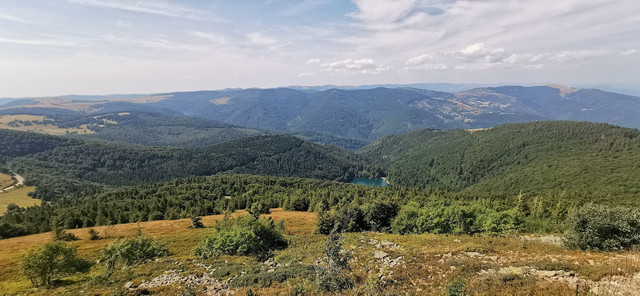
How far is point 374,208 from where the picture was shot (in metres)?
82.3

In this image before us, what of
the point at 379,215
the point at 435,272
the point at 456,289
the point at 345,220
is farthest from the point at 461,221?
the point at 456,289

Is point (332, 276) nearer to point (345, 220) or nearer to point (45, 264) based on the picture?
point (45, 264)

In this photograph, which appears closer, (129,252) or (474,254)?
(474,254)

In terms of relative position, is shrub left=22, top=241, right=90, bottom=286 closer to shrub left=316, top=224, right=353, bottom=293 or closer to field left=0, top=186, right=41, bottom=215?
shrub left=316, top=224, right=353, bottom=293

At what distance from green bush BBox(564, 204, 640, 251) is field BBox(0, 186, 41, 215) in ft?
720

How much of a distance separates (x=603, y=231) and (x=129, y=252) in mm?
62980

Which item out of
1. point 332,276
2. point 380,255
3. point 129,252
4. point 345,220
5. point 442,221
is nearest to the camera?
point 332,276

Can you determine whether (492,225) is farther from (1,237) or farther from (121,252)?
(1,237)

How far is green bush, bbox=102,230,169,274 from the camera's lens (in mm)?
40719

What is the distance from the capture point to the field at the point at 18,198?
151 metres

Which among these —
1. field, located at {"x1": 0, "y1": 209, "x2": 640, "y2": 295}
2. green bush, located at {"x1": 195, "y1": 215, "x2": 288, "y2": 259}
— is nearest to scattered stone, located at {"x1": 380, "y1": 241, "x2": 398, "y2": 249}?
field, located at {"x1": 0, "y1": 209, "x2": 640, "y2": 295}

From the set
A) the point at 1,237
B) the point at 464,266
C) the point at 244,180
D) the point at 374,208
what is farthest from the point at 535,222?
the point at 244,180

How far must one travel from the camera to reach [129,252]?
41.6 metres

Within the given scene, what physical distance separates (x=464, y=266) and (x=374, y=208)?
196 ft
